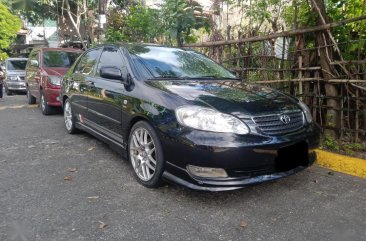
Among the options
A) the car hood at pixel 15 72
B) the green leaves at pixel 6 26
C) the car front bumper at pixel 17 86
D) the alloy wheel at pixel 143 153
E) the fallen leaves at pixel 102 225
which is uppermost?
the green leaves at pixel 6 26

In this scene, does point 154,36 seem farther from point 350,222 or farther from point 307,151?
Result: point 350,222

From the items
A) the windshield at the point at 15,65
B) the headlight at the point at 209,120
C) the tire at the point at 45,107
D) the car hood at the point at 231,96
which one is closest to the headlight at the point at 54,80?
the tire at the point at 45,107

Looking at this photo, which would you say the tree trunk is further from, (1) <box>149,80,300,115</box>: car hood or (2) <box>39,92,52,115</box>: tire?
(2) <box>39,92,52,115</box>: tire

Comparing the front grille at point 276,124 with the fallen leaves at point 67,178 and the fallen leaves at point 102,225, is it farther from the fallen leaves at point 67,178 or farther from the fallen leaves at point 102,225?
the fallen leaves at point 67,178

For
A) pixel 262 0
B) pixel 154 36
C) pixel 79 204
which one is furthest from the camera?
pixel 154 36

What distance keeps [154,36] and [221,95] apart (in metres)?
7.18

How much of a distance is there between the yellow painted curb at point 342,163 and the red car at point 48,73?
5.61m

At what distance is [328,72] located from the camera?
482 centimetres

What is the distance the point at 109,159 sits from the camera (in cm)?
490

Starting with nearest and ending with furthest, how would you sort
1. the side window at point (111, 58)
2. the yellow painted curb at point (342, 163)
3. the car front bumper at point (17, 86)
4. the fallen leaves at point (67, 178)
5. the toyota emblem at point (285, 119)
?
the toyota emblem at point (285, 119)
the fallen leaves at point (67, 178)
the yellow painted curb at point (342, 163)
the side window at point (111, 58)
the car front bumper at point (17, 86)

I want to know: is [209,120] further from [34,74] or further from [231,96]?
[34,74]

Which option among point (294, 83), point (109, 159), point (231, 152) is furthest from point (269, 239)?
point (294, 83)

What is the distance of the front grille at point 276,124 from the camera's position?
3311mm

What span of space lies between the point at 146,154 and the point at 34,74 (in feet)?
20.7
